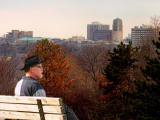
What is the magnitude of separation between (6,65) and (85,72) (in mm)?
13282

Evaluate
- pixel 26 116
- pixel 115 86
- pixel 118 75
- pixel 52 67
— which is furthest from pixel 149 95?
pixel 26 116

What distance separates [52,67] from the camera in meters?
44.4

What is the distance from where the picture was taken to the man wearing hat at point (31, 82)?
4539 millimetres

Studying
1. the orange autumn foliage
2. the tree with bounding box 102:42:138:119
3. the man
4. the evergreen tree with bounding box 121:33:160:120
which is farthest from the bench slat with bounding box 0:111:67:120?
the orange autumn foliage

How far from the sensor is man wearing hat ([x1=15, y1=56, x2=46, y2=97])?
454cm

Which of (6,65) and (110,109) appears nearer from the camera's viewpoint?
(110,109)

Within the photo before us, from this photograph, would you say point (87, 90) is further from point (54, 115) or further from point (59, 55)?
point (54, 115)

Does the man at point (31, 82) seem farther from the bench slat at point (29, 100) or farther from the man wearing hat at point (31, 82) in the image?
the bench slat at point (29, 100)

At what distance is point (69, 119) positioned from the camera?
4176 mm

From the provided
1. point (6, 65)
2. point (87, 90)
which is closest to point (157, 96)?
point (87, 90)

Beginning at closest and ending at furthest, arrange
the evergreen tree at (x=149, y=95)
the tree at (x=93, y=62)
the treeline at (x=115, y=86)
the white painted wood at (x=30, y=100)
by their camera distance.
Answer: the white painted wood at (x=30, y=100)
the evergreen tree at (x=149, y=95)
the treeline at (x=115, y=86)
the tree at (x=93, y=62)

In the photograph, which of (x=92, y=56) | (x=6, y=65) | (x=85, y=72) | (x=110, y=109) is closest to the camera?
(x=110, y=109)

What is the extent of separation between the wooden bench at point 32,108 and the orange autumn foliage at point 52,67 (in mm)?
Result: 37763

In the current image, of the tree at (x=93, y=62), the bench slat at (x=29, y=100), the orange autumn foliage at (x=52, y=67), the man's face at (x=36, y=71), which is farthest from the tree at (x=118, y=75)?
the bench slat at (x=29, y=100)
